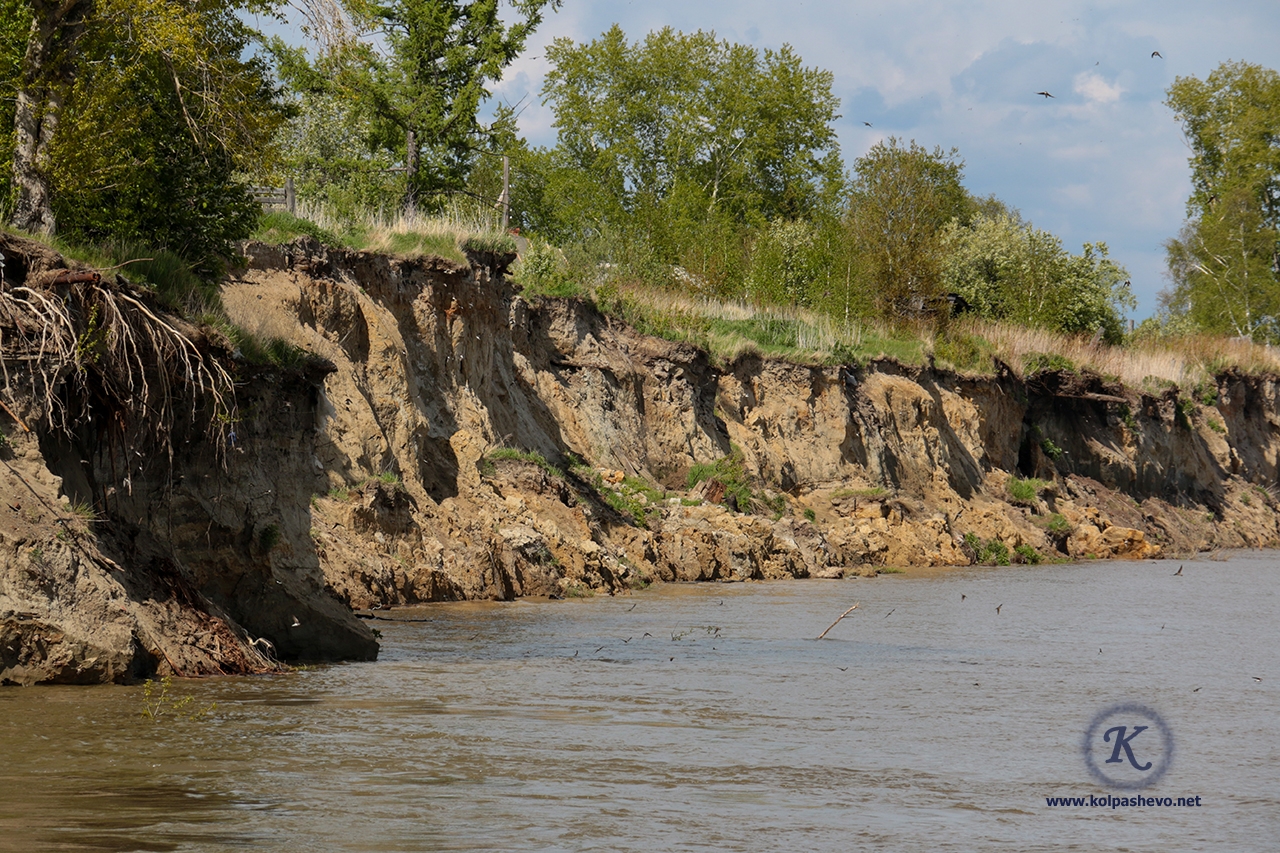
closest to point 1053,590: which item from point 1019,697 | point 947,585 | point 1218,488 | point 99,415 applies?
point 947,585

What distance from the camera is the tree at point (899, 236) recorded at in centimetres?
4112

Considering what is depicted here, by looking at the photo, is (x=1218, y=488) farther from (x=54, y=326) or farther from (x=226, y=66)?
(x=54, y=326)

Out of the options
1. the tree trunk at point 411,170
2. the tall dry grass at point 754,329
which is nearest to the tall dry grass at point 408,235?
the tall dry grass at point 754,329

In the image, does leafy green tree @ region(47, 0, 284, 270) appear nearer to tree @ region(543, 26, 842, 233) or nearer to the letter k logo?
the letter k logo

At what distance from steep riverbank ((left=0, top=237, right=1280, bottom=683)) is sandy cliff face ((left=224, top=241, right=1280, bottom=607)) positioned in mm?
63

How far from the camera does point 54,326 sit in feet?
31.1

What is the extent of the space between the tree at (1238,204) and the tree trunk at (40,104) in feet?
189

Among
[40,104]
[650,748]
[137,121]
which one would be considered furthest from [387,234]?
[650,748]

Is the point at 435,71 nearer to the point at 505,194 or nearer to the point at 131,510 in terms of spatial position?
the point at 505,194

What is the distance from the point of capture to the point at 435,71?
33031 millimetres

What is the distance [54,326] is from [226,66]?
5.74 metres

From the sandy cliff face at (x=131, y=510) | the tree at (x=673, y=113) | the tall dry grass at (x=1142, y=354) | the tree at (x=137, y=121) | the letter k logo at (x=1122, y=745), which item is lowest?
the letter k logo at (x=1122, y=745)

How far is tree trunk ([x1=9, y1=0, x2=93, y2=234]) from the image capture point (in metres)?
12.1

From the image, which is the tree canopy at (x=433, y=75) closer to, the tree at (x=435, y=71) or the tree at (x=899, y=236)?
the tree at (x=435, y=71)
